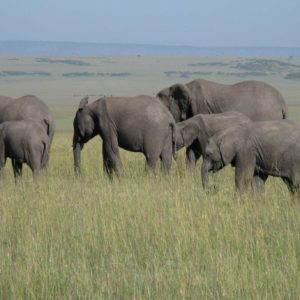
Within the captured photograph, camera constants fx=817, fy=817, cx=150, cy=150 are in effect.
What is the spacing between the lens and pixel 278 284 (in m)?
5.87

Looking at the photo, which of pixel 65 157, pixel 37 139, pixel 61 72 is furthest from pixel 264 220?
pixel 61 72

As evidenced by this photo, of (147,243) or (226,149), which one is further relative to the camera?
(226,149)

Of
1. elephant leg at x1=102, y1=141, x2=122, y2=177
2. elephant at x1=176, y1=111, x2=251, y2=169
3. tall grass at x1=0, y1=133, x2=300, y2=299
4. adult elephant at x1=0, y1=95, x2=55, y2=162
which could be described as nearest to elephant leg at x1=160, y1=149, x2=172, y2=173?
elephant at x1=176, y1=111, x2=251, y2=169

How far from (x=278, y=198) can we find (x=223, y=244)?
2.73 m

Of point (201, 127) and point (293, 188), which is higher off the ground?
point (293, 188)

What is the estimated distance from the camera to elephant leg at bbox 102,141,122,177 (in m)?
14.2

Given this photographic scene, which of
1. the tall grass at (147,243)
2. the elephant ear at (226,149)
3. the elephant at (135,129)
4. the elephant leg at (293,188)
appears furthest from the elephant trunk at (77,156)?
the elephant leg at (293,188)

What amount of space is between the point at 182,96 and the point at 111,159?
9.30 ft

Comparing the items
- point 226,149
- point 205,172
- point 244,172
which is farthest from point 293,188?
point 205,172

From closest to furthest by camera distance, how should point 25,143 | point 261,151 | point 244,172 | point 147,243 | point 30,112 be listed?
1. point 147,243
2. point 261,151
3. point 244,172
4. point 25,143
5. point 30,112

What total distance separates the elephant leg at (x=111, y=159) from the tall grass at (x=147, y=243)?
3.15m

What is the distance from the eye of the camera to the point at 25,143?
12.9 m

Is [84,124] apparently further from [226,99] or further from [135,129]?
[226,99]

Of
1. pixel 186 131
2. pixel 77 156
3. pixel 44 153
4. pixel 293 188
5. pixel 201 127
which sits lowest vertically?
pixel 77 156
